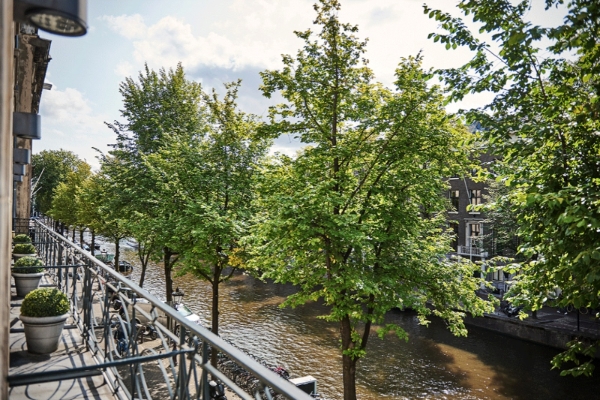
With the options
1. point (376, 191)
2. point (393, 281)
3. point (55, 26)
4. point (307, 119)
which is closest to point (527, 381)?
point (393, 281)

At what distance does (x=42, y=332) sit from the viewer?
4.89 metres

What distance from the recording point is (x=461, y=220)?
1417 inches

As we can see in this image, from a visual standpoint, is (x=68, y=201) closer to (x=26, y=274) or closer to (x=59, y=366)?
(x=26, y=274)

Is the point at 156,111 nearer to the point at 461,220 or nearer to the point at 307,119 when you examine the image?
the point at 307,119

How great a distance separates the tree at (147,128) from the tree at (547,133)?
575 inches

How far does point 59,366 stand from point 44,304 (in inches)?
31.7

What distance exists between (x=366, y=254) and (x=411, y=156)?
337 centimetres

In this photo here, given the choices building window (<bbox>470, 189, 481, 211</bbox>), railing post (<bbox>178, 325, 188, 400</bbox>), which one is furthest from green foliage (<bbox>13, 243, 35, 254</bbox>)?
building window (<bbox>470, 189, 481, 211</bbox>)

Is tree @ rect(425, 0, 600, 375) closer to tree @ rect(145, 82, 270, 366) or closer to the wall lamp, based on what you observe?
the wall lamp

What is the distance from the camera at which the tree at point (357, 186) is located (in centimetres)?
1122

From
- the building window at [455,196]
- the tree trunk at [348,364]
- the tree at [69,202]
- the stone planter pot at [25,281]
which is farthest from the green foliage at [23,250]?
the tree at [69,202]

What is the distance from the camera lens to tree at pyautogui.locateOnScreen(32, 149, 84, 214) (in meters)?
64.2

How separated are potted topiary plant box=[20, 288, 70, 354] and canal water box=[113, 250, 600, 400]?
14.2m

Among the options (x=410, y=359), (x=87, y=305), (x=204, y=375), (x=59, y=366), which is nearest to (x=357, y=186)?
(x=87, y=305)
